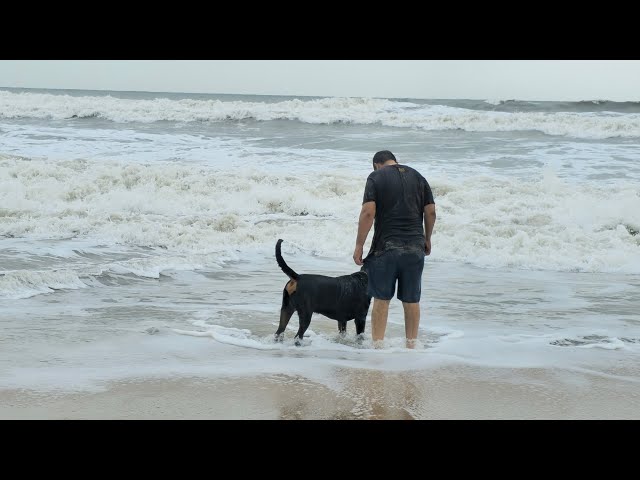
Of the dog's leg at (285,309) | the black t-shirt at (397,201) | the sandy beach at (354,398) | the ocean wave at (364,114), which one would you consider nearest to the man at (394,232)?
the black t-shirt at (397,201)

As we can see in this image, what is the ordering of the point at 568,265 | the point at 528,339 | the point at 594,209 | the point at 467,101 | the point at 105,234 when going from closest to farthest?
the point at 528,339
the point at 568,265
the point at 105,234
the point at 594,209
the point at 467,101

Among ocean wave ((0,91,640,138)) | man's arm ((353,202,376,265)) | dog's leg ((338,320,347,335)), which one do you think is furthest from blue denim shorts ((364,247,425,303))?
ocean wave ((0,91,640,138))

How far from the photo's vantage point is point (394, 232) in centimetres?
563

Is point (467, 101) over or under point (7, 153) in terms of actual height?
over

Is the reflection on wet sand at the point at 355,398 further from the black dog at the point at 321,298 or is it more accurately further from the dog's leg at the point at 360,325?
the dog's leg at the point at 360,325

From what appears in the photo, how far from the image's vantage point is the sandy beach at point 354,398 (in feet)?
13.1

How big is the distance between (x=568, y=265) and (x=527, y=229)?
2.26 m

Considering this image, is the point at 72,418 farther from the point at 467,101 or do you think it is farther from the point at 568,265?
the point at 467,101

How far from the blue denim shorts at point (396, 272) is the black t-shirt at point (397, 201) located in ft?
0.22

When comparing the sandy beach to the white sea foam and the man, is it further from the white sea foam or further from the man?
the white sea foam

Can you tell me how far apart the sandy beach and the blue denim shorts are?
0.91 metres

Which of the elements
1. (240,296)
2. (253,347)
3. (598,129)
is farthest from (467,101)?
(253,347)

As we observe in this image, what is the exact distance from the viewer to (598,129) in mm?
26219

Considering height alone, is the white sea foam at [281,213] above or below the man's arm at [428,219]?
below
